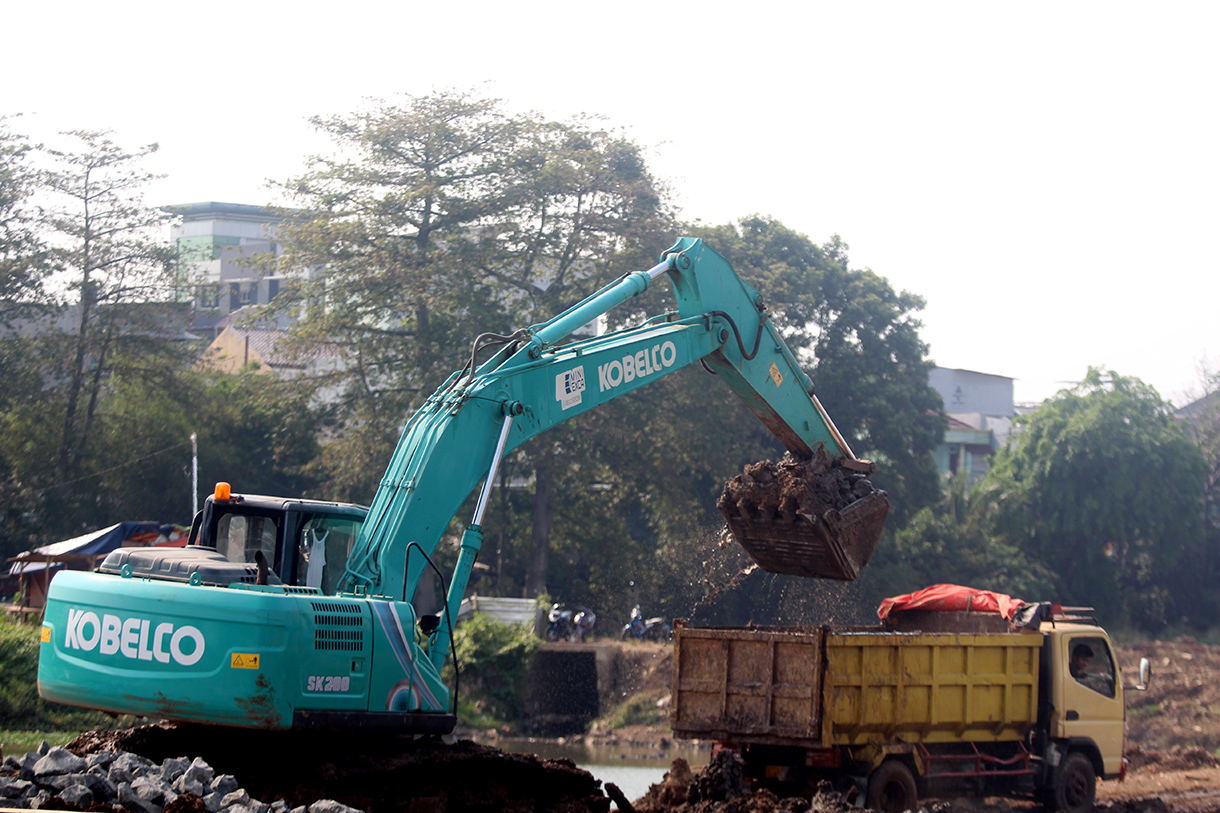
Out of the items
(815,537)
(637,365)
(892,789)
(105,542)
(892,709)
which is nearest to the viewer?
(637,365)

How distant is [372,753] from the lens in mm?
7840

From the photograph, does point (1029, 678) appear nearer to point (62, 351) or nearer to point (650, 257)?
point (650, 257)

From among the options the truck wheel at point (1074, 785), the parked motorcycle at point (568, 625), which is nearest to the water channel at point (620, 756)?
the parked motorcycle at point (568, 625)

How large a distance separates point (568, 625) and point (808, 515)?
18109 mm

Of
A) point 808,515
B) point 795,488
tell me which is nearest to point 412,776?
point 808,515

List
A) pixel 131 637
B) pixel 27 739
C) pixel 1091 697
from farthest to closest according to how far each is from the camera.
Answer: pixel 27 739 < pixel 1091 697 < pixel 131 637

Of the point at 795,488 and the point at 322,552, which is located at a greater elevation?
the point at 795,488

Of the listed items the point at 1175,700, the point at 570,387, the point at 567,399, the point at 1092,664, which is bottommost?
the point at 1175,700

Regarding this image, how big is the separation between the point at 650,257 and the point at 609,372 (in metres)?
20.7

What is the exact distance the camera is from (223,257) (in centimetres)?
6375

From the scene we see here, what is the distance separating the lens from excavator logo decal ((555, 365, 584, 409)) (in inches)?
368

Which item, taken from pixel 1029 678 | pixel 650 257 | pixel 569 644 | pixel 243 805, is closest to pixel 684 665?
pixel 1029 678

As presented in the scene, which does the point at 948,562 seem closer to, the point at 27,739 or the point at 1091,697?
the point at 1091,697

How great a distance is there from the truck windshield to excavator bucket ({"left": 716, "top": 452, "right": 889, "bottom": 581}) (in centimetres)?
412
